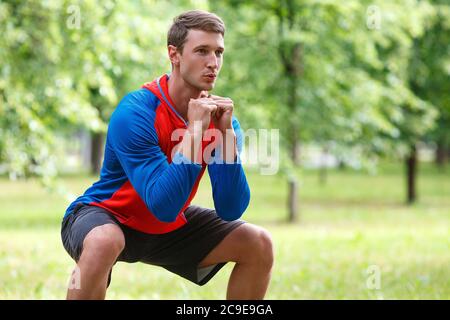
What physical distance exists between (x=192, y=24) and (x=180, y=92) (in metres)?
0.36

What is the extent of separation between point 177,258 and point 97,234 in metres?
0.69

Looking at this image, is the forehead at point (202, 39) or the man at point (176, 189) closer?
the man at point (176, 189)

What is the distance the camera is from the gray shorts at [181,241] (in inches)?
154

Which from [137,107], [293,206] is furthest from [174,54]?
[293,206]

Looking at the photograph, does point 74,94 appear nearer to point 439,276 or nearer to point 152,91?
point 439,276

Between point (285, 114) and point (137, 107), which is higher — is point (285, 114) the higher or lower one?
the lower one

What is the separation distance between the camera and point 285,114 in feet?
52.7

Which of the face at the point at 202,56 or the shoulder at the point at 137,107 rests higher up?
the face at the point at 202,56

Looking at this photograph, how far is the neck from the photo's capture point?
3904 millimetres

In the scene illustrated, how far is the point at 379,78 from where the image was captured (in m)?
20.5

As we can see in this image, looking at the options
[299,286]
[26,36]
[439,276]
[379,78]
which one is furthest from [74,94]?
[379,78]

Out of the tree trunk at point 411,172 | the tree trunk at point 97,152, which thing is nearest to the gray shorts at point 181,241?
the tree trunk at point 411,172

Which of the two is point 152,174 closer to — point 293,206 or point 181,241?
point 181,241

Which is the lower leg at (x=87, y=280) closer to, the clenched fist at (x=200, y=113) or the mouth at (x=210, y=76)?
the clenched fist at (x=200, y=113)
